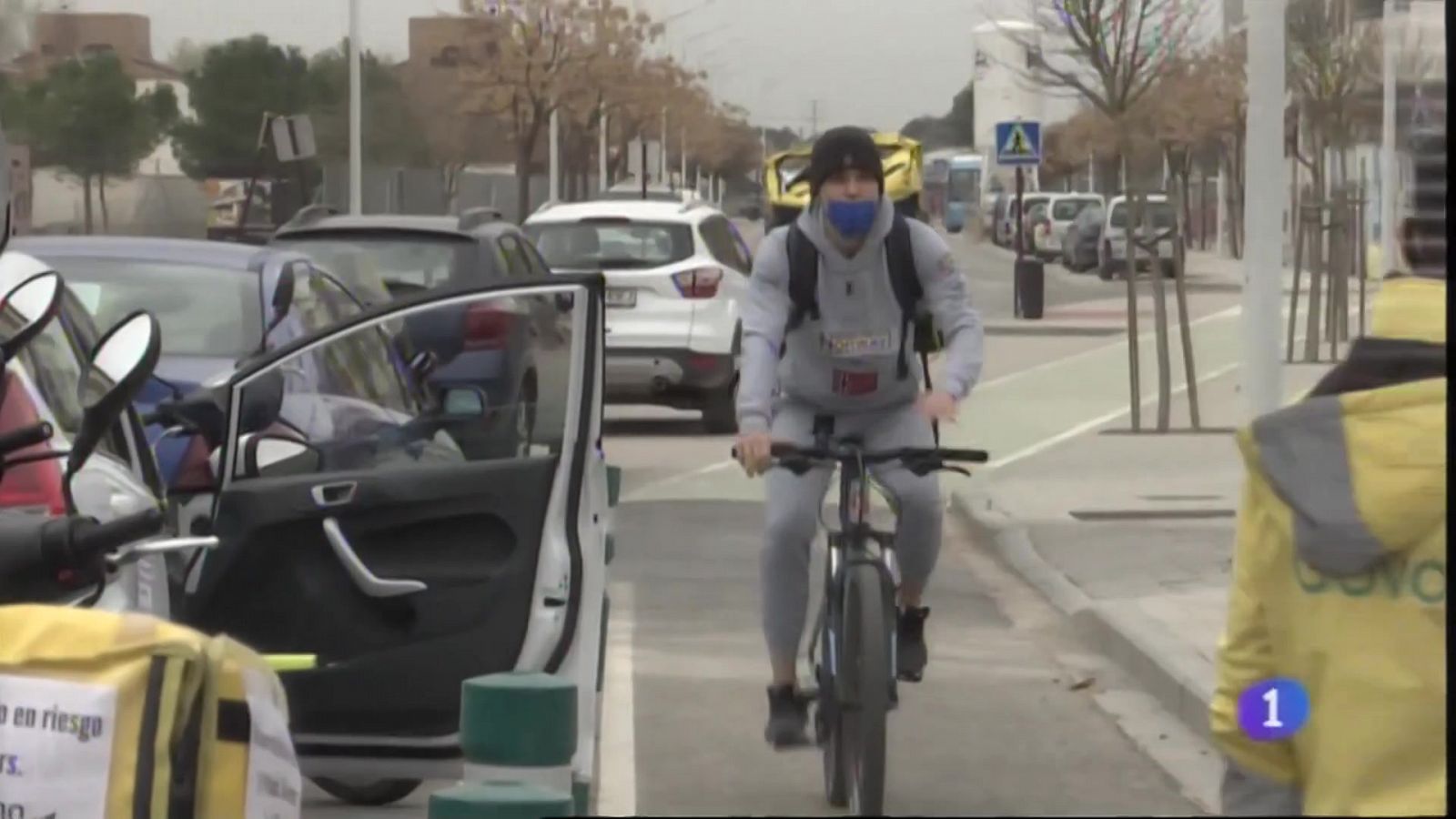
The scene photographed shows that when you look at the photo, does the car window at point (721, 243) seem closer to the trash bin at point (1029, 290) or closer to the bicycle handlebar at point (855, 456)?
the bicycle handlebar at point (855, 456)

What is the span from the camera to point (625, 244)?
21.2m

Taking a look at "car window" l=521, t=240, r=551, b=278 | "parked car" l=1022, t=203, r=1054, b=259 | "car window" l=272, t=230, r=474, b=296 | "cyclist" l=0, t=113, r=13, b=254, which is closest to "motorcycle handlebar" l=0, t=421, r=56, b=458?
"cyclist" l=0, t=113, r=13, b=254

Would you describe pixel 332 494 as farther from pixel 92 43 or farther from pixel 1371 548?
pixel 92 43

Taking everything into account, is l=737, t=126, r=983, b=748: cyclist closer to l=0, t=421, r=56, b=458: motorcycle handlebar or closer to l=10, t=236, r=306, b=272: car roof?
l=0, t=421, r=56, b=458: motorcycle handlebar

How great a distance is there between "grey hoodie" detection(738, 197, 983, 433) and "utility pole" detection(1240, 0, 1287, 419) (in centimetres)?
Answer: 443

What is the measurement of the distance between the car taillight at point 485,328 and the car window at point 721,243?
7024mm


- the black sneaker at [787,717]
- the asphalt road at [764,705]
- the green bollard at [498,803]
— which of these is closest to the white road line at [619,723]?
the asphalt road at [764,705]

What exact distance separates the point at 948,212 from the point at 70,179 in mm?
57232

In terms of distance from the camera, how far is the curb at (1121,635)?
9523 millimetres

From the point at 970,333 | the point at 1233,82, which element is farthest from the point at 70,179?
the point at 970,333

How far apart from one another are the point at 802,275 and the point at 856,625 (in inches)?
39.5

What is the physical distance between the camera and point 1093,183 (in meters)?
107

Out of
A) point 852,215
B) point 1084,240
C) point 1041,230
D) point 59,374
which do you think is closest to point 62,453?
point 59,374

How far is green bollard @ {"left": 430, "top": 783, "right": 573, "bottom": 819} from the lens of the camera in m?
3.61
